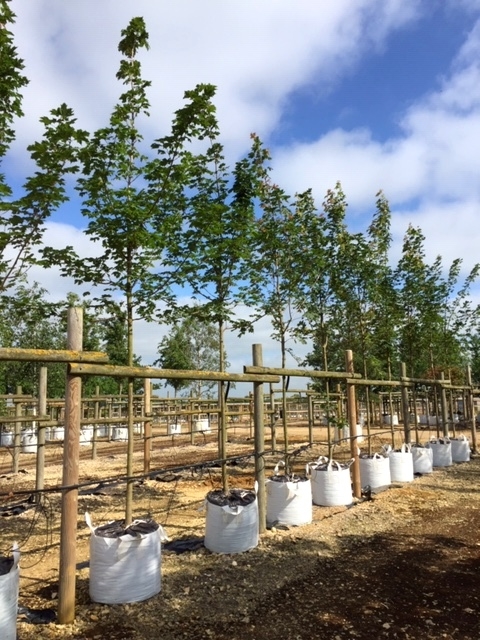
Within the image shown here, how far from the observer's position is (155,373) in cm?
412

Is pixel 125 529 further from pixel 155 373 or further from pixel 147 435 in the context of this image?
pixel 147 435

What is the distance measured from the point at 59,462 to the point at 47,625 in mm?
11237

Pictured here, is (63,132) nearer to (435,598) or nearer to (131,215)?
(131,215)

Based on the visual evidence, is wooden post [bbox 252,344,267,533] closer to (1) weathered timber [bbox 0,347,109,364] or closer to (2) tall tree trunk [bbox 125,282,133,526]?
(2) tall tree trunk [bbox 125,282,133,526]

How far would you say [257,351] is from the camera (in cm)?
563

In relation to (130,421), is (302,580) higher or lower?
lower

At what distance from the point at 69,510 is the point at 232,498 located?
2.15 meters

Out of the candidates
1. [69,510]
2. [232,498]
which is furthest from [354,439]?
[69,510]

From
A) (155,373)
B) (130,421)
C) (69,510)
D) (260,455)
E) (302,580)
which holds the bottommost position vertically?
(302,580)

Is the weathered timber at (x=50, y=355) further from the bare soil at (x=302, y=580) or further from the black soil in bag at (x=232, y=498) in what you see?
the black soil in bag at (x=232, y=498)

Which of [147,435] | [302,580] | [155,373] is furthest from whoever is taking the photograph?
[147,435]

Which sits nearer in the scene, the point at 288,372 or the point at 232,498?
the point at 232,498

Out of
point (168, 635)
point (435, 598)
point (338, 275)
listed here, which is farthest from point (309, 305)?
point (168, 635)

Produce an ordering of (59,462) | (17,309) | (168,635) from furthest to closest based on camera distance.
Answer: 1. (59,462)
2. (17,309)
3. (168,635)
